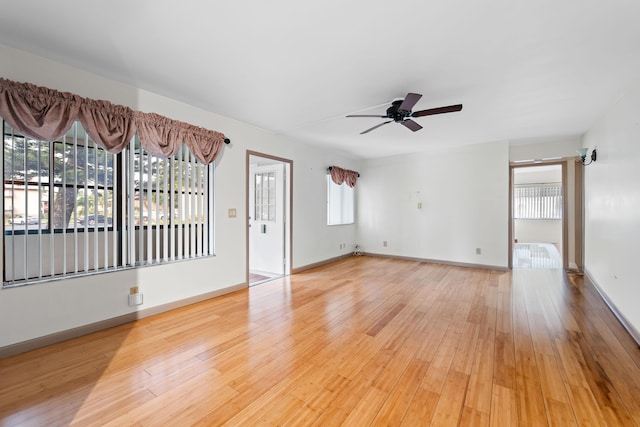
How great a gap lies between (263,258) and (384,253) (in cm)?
306

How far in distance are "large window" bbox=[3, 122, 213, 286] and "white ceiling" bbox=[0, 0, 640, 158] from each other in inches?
32.3

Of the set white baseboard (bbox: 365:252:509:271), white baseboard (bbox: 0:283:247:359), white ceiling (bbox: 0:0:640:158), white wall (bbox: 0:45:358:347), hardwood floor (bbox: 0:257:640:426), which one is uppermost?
white ceiling (bbox: 0:0:640:158)

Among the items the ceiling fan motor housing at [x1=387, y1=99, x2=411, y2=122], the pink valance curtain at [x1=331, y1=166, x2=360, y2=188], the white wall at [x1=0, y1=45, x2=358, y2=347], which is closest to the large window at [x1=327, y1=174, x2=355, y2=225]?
the pink valance curtain at [x1=331, y1=166, x2=360, y2=188]

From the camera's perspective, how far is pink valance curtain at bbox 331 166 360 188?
6000 millimetres

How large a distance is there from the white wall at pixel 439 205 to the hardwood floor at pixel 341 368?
2080 millimetres

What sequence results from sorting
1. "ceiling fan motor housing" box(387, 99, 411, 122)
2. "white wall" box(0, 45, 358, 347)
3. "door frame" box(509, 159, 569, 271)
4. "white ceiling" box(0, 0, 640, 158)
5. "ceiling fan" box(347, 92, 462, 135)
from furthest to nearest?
"door frame" box(509, 159, 569, 271), "ceiling fan motor housing" box(387, 99, 411, 122), "ceiling fan" box(347, 92, 462, 135), "white wall" box(0, 45, 358, 347), "white ceiling" box(0, 0, 640, 158)

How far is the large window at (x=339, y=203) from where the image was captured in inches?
249

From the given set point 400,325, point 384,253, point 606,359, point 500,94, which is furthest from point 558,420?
point 384,253

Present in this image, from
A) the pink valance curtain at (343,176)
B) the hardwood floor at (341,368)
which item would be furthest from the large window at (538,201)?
the hardwood floor at (341,368)

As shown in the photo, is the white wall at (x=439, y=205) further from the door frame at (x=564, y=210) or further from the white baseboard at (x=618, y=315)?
the white baseboard at (x=618, y=315)

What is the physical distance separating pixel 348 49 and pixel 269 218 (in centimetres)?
356

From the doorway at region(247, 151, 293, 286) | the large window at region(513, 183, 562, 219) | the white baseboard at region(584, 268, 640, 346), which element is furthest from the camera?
→ the large window at region(513, 183, 562, 219)

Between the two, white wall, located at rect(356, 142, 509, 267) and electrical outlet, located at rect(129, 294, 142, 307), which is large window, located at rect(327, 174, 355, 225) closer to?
white wall, located at rect(356, 142, 509, 267)

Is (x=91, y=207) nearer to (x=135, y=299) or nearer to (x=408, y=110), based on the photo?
(x=135, y=299)
